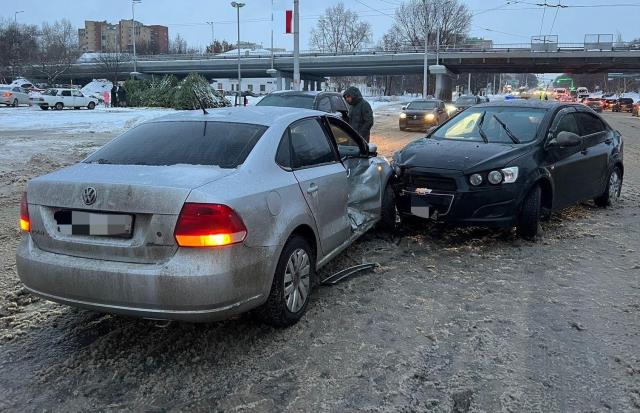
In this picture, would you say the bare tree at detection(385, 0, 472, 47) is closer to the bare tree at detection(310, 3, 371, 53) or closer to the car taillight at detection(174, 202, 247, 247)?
the bare tree at detection(310, 3, 371, 53)

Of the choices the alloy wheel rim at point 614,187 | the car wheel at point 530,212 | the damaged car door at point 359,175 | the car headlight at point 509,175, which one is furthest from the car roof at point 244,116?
the alloy wheel rim at point 614,187

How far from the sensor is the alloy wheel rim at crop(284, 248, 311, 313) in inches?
163

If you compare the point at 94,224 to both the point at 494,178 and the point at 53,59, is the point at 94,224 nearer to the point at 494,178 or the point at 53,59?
the point at 494,178

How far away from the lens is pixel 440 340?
Result: 13.3 ft

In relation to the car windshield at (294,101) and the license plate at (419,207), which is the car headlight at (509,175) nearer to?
the license plate at (419,207)

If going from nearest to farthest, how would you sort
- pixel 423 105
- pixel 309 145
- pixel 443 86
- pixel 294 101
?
pixel 309 145, pixel 294 101, pixel 423 105, pixel 443 86

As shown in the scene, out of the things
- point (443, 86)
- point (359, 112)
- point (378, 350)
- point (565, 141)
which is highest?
point (443, 86)

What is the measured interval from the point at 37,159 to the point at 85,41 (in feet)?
586

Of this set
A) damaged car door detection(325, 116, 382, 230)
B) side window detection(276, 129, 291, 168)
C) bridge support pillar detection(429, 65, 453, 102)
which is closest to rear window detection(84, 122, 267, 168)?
side window detection(276, 129, 291, 168)

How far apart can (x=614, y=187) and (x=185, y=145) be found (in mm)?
7140

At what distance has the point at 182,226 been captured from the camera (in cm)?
338

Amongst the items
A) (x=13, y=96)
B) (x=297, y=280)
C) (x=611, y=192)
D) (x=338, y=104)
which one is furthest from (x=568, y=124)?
(x=13, y=96)

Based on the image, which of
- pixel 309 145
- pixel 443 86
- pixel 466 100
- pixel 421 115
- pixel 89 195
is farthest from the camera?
pixel 443 86

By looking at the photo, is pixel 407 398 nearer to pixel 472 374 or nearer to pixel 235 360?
pixel 472 374
